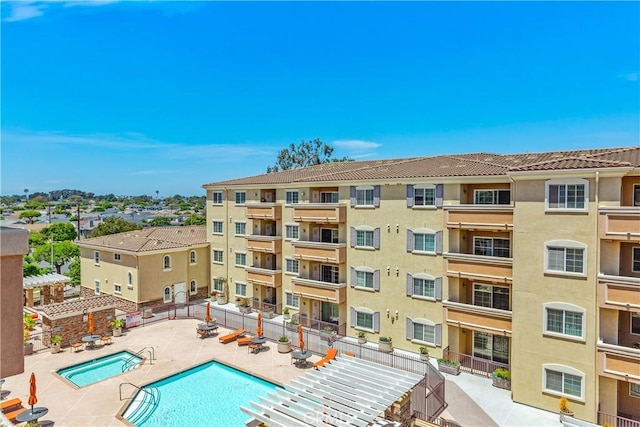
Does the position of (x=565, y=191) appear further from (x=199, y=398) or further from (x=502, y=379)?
(x=199, y=398)

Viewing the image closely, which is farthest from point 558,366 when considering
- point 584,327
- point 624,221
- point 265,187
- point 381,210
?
point 265,187

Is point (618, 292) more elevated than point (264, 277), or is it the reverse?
point (618, 292)

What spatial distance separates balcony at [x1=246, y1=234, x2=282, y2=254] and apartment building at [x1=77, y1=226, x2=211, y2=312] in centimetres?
697

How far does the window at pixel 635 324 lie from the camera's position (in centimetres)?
1809

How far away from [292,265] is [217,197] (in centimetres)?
1197

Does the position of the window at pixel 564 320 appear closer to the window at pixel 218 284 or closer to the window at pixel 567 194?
the window at pixel 567 194

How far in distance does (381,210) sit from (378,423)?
48.6 ft

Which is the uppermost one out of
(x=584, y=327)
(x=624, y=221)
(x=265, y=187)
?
(x=265, y=187)

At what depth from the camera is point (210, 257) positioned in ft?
130

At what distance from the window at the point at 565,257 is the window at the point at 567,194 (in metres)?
1.73

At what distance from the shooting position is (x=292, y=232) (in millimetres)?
32938

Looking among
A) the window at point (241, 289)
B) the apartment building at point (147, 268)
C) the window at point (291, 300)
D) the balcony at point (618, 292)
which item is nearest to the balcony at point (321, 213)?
the window at point (291, 300)

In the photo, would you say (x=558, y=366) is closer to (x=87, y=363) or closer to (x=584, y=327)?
(x=584, y=327)

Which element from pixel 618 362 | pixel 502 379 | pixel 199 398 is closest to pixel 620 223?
pixel 618 362
